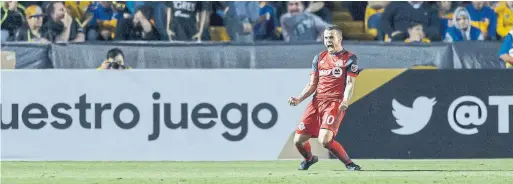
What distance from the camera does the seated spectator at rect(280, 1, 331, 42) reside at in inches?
651

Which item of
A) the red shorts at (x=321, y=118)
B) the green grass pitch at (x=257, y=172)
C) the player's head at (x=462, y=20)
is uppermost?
the player's head at (x=462, y=20)

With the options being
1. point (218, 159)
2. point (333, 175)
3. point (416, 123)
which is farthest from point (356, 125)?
point (333, 175)

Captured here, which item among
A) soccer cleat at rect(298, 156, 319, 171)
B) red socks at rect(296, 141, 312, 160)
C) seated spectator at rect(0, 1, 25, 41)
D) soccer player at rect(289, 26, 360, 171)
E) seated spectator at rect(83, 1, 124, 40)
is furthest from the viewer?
seated spectator at rect(83, 1, 124, 40)

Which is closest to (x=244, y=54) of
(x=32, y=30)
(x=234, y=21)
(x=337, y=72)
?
(x=234, y=21)

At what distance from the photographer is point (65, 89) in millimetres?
14352

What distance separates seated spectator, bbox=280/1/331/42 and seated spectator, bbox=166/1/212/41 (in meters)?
1.10

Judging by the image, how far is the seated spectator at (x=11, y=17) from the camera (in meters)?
16.3

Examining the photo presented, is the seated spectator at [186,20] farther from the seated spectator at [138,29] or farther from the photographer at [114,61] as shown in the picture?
the photographer at [114,61]

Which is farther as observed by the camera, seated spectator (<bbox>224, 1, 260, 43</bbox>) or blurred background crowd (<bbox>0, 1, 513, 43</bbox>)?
seated spectator (<bbox>224, 1, 260, 43</bbox>)

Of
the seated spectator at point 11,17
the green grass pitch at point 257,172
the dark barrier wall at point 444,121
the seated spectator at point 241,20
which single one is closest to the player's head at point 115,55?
the seated spectator at point 11,17

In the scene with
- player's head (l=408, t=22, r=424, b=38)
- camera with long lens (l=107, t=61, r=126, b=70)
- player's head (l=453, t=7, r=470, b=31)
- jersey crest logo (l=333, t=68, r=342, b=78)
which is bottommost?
camera with long lens (l=107, t=61, r=126, b=70)

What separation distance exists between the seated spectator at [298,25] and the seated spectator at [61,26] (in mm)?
2755

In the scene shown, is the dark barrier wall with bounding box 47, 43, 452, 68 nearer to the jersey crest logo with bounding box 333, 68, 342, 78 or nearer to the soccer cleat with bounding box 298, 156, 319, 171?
the soccer cleat with bounding box 298, 156, 319, 171

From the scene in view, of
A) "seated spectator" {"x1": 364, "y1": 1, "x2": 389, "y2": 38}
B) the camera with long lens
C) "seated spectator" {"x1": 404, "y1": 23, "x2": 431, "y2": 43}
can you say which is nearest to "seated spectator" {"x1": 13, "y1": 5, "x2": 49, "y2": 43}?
the camera with long lens
